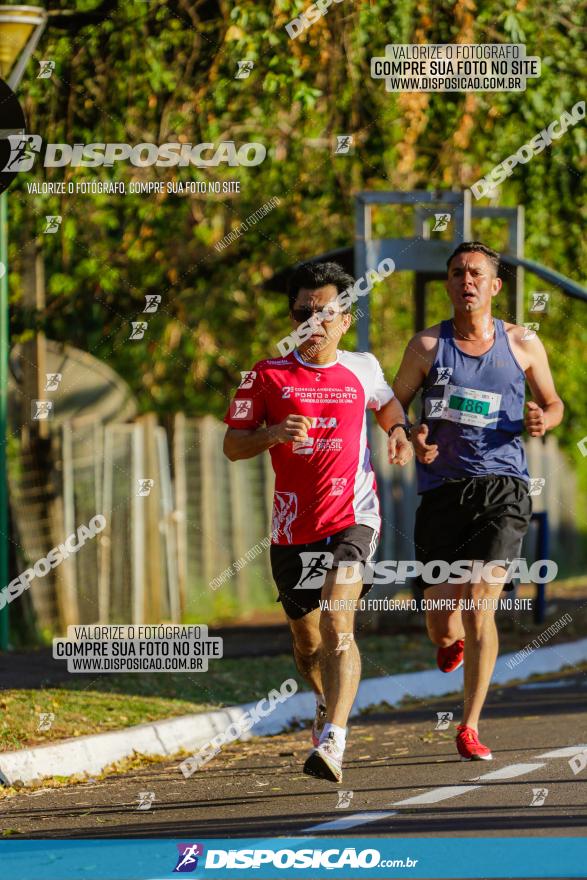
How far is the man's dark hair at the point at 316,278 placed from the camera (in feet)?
25.0

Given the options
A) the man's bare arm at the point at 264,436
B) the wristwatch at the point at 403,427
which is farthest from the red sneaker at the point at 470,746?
the man's bare arm at the point at 264,436

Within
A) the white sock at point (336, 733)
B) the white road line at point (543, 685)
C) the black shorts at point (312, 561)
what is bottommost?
the white road line at point (543, 685)

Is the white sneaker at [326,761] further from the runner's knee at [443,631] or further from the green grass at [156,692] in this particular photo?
the green grass at [156,692]

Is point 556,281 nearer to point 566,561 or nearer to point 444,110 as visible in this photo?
point 444,110

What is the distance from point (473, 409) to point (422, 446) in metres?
0.38

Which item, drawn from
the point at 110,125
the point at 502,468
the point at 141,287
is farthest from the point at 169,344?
the point at 502,468

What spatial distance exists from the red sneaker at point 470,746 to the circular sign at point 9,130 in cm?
368

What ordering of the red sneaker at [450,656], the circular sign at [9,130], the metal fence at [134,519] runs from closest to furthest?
the red sneaker at [450,656] < the circular sign at [9,130] < the metal fence at [134,519]

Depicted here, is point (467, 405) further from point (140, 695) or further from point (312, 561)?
point (140, 695)

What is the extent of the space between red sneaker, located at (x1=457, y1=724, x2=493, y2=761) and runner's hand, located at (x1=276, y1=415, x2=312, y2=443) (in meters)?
1.76

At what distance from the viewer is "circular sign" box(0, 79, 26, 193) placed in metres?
9.12

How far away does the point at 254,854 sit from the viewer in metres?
5.89

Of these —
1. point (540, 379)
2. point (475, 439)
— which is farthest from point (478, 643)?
point (540, 379)

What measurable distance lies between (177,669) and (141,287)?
6.25m
